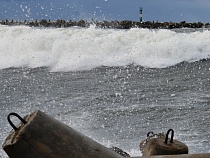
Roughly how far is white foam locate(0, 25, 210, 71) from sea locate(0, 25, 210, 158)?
0.18 ft

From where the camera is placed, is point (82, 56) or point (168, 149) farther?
point (82, 56)

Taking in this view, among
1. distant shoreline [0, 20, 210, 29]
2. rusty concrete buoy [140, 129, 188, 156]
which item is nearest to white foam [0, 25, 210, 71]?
rusty concrete buoy [140, 129, 188, 156]

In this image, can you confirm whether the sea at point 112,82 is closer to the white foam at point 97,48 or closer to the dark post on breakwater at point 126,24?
the white foam at point 97,48

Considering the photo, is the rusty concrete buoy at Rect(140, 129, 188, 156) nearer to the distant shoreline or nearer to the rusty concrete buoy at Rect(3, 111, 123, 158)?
the rusty concrete buoy at Rect(3, 111, 123, 158)

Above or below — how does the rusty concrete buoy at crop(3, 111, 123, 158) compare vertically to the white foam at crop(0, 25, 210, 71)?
above

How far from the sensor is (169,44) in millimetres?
25156

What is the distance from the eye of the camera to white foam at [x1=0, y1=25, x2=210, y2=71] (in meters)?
22.7

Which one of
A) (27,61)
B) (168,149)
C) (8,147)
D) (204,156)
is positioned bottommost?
(27,61)

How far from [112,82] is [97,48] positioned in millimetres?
10171

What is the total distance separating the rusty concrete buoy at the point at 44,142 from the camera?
2848mm

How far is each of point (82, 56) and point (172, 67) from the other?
5255mm

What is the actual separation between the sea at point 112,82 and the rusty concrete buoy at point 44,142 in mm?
3907

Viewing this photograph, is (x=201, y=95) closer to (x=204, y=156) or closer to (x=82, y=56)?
(x=204, y=156)

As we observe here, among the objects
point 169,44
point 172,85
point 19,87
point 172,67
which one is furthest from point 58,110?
point 169,44
